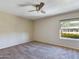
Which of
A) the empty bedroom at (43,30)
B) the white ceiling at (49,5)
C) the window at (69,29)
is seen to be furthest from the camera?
the window at (69,29)

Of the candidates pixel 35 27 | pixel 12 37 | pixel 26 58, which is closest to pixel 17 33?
pixel 12 37

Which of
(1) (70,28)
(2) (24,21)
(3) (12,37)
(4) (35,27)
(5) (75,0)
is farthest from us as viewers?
(4) (35,27)

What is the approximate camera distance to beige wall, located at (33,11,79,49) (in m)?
5.02


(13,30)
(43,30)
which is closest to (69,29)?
(43,30)

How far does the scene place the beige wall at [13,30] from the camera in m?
5.01

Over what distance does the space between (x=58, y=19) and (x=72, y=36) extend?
1.48 m

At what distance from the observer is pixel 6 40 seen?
205 inches

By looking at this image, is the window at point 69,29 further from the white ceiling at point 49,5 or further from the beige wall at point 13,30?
the beige wall at point 13,30

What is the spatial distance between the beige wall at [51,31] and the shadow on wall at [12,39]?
3.74ft

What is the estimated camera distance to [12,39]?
5645 mm

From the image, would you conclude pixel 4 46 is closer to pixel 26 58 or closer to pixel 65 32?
pixel 26 58

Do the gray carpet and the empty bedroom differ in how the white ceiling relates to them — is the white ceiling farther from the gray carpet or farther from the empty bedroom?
the gray carpet

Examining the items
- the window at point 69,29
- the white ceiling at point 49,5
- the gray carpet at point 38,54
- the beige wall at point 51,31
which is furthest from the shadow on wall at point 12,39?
the window at point 69,29

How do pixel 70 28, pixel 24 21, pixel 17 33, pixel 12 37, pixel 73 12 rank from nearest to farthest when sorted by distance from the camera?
pixel 73 12 < pixel 70 28 < pixel 12 37 < pixel 17 33 < pixel 24 21
